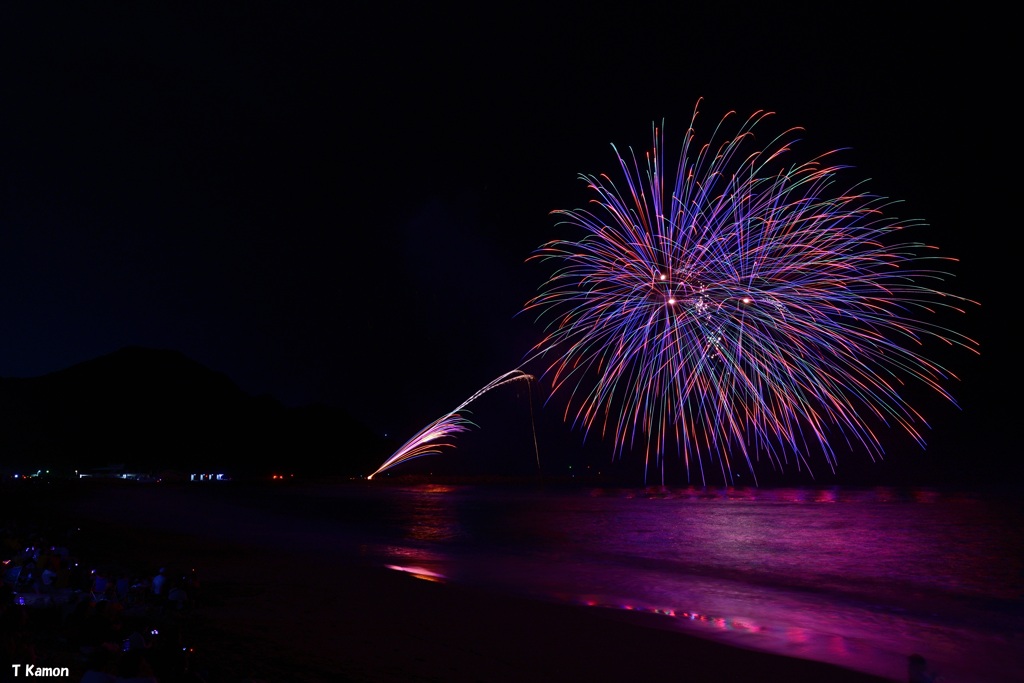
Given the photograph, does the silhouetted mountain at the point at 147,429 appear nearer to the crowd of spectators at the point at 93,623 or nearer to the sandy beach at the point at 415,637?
the sandy beach at the point at 415,637

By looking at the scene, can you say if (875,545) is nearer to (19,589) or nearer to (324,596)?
(324,596)

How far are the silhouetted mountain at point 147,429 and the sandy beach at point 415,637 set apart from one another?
13840 cm

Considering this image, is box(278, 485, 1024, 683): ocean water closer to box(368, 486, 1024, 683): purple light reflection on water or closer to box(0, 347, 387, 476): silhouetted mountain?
box(368, 486, 1024, 683): purple light reflection on water

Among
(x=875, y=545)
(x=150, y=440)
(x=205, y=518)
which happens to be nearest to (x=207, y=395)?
(x=150, y=440)

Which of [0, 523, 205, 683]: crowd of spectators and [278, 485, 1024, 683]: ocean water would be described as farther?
[278, 485, 1024, 683]: ocean water

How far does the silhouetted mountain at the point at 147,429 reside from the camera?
146000mm

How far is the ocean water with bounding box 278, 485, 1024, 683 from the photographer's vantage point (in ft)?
40.4

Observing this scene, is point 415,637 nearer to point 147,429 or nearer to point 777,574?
point 777,574

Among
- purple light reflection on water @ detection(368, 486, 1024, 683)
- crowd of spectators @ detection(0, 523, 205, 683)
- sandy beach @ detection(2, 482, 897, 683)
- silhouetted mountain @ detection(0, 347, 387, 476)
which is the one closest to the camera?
crowd of spectators @ detection(0, 523, 205, 683)

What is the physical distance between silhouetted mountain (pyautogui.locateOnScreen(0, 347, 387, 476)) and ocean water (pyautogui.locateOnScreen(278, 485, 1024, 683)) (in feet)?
404

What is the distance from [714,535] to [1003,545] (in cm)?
1136

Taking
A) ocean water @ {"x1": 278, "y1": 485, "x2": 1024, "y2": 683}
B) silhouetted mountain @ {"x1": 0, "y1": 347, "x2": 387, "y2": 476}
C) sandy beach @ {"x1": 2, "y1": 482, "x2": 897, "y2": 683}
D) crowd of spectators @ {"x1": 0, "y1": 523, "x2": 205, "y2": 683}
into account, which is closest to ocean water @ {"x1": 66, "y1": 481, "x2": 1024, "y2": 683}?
ocean water @ {"x1": 278, "y1": 485, "x2": 1024, "y2": 683}

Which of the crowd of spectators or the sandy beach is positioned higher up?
the crowd of spectators

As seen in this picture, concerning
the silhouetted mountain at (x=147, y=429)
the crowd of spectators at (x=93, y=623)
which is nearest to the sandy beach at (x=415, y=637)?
the crowd of spectators at (x=93, y=623)
